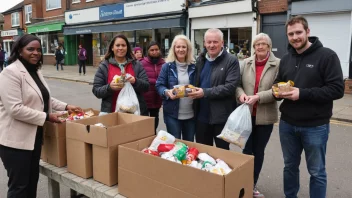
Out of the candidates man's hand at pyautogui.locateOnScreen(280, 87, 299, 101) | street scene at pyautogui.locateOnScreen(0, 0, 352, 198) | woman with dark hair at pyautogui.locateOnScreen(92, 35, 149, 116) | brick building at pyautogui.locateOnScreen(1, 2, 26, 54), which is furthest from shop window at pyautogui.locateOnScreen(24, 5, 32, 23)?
man's hand at pyautogui.locateOnScreen(280, 87, 299, 101)

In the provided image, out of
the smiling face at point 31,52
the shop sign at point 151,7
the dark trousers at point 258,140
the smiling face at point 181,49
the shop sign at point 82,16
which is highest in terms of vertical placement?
the shop sign at point 82,16

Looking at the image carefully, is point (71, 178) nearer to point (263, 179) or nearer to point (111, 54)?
point (111, 54)

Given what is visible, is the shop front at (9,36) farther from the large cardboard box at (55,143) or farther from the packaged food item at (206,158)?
the packaged food item at (206,158)

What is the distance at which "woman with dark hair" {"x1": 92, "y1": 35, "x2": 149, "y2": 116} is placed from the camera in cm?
329

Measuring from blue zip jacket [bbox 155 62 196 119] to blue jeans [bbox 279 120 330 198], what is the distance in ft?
3.76

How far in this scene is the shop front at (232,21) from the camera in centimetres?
1346

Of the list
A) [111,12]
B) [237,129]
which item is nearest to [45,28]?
[111,12]

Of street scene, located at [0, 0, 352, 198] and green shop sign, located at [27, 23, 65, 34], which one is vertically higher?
green shop sign, located at [27, 23, 65, 34]

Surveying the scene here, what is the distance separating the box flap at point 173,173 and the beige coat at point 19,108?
2.60 ft

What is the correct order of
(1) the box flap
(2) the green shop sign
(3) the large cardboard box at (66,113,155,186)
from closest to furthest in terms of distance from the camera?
1. (1) the box flap
2. (3) the large cardboard box at (66,113,155,186)
3. (2) the green shop sign

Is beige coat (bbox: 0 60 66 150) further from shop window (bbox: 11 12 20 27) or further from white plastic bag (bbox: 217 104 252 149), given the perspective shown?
shop window (bbox: 11 12 20 27)

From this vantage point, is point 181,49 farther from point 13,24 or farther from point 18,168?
point 13,24

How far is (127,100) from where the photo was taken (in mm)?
3227

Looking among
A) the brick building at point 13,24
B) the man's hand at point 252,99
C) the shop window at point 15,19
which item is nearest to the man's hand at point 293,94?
the man's hand at point 252,99
